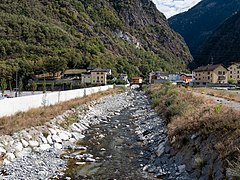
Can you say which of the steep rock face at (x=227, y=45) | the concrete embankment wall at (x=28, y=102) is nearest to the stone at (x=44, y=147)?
the concrete embankment wall at (x=28, y=102)

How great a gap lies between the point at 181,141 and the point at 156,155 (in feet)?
5.95

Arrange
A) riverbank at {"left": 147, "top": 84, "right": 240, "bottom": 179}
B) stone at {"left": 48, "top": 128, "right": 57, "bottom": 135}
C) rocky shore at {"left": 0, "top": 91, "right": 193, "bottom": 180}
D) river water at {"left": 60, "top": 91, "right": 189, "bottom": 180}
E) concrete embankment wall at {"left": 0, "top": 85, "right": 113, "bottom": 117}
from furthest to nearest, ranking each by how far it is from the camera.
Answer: concrete embankment wall at {"left": 0, "top": 85, "right": 113, "bottom": 117}
stone at {"left": 48, "top": 128, "right": 57, "bottom": 135}
river water at {"left": 60, "top": 91, "right": 189, "bottom": 180}
rocky shore at {"left": 0, "top": 91, "right": 193, "bottom": 180}
riverbank at {"left": 147, "top": 84, "right": 240, "bottom": 179}

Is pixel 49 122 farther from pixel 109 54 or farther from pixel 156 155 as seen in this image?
pixel 109 54

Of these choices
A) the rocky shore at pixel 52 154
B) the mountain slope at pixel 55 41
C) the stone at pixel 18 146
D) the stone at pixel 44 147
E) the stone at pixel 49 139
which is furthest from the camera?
the mountain slope at pixel 55 41

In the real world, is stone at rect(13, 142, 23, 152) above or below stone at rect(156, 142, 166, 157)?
above

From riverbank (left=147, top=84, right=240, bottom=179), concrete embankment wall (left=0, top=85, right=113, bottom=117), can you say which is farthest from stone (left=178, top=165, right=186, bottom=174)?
concrete embankment wall (left=0, top=85, right=113, bottom=117)

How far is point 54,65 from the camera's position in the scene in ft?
368

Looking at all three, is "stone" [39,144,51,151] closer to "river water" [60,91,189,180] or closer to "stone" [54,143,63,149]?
"stone" [54,143,63,149]

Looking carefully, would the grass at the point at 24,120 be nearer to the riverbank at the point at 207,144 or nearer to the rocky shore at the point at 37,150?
the rocky shore at the point at 37,150

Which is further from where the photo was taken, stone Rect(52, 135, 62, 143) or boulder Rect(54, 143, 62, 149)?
stone Rect(52, 135, 62, 143)

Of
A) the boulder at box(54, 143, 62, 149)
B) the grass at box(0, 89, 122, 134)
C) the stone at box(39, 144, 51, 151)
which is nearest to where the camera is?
the stone at box(39, 144, 51, 151)


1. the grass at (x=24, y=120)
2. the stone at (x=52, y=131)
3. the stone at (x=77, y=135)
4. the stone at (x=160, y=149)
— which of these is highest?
the grass at (x=24, y=120)

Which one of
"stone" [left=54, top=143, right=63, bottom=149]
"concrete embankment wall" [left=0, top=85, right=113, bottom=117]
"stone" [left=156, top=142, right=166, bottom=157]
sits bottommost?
"stone" [left=54, top=143, right=63, bottom=149]

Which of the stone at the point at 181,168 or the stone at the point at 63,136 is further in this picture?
the stone at the point at 63,136
